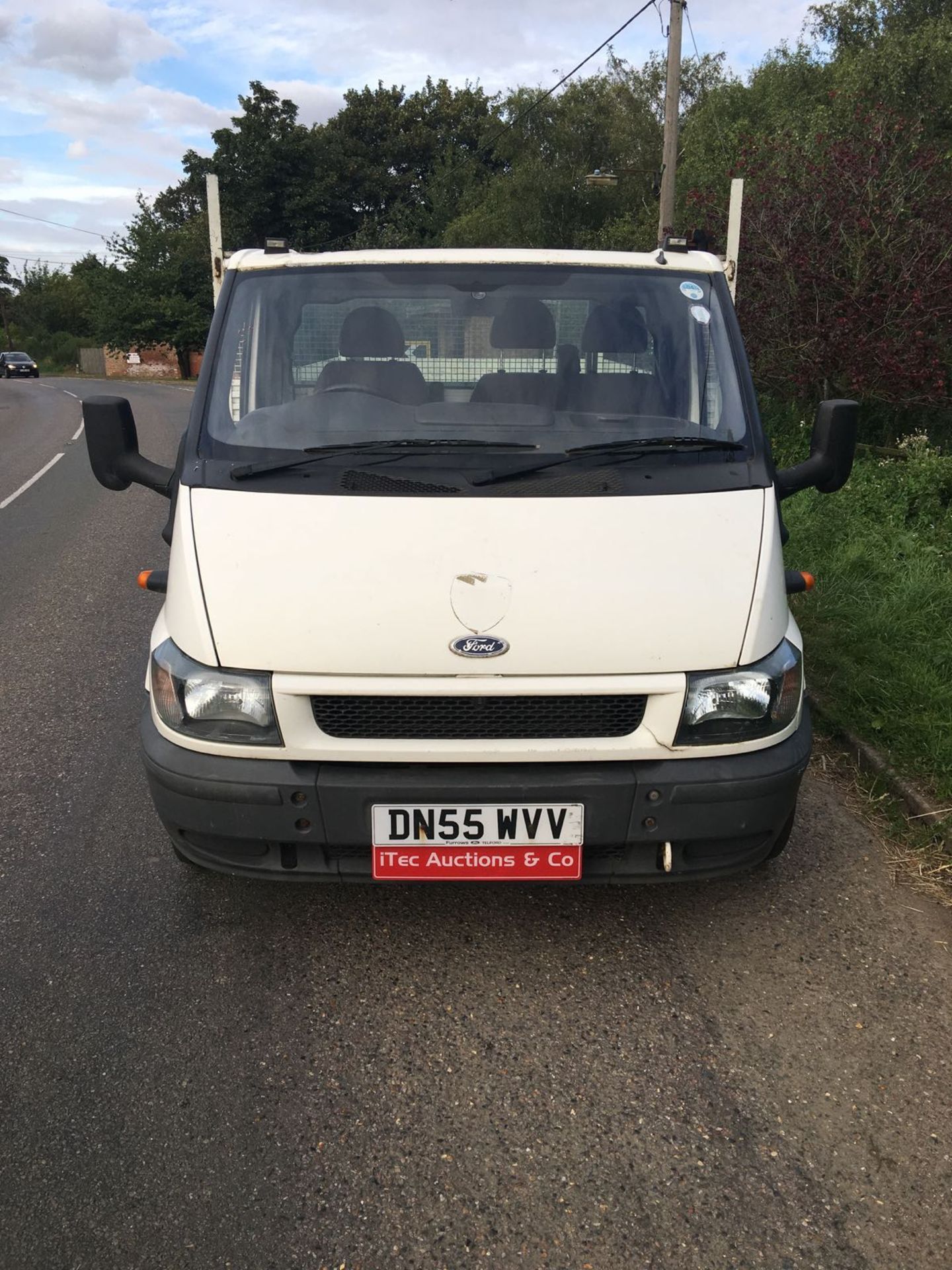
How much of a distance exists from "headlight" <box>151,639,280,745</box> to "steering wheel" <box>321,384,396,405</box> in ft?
Answer: 3.84

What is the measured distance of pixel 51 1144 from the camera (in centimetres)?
238

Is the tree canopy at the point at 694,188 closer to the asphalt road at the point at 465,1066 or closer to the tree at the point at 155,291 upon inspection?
the tree at the point at 155,291

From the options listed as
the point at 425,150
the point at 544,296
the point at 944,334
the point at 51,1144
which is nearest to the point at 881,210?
the point at 944,334

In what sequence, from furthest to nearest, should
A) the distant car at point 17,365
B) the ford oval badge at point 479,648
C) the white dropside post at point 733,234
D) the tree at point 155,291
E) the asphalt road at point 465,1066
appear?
1. the distant car at point 17,365
2. the tree at point 155,291
3. the white dropside post at point 733,234
4. the ford oval badge at point 479,648
5. the asphalt road at point 465,1066

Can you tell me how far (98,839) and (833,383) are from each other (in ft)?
32.2

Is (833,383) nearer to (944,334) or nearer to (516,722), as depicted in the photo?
(944,334)

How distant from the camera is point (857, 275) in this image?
10406mm

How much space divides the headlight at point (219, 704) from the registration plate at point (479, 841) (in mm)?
397

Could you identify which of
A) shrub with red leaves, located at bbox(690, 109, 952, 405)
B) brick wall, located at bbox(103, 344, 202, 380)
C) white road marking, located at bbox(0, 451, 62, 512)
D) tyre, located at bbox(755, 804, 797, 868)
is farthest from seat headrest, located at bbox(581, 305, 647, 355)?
brick wall, located at bbox(103, 344, 202, 380)

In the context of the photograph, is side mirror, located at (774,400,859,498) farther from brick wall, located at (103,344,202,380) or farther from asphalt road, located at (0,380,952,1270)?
brick wall, located at (103,344,202,380)

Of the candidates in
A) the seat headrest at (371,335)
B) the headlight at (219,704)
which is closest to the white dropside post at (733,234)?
the seat headrest at (371,335)

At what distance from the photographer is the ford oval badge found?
9.00ft

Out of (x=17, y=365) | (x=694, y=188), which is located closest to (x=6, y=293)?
(x=17, y=365)

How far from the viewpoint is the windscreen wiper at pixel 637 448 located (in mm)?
3221
